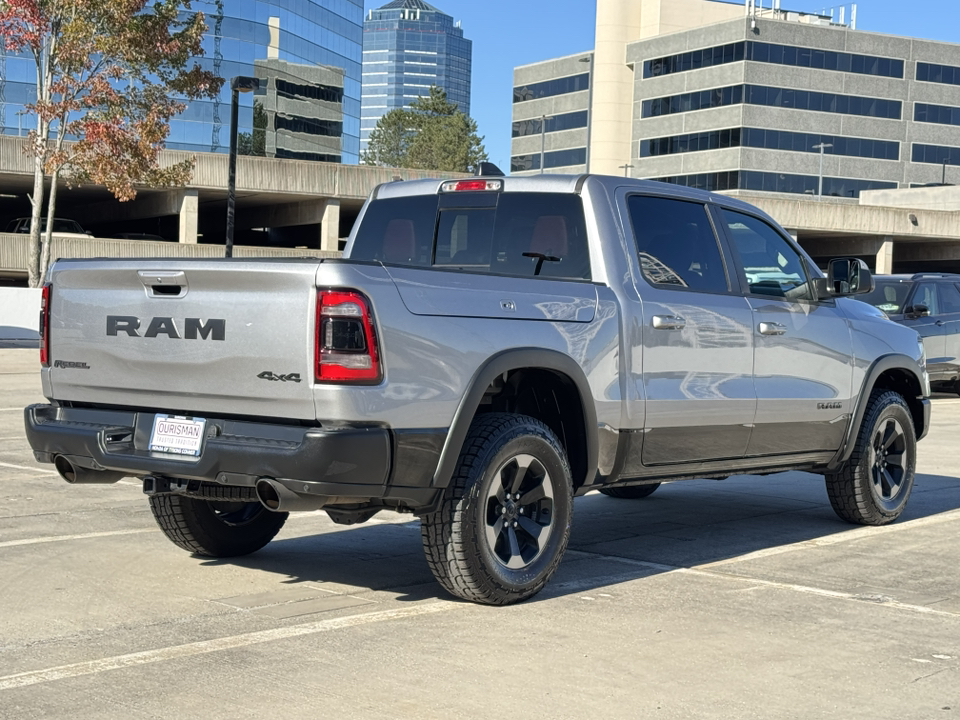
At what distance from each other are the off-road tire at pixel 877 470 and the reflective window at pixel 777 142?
329 ft

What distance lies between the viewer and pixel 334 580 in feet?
22.1

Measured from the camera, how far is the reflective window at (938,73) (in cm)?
11194

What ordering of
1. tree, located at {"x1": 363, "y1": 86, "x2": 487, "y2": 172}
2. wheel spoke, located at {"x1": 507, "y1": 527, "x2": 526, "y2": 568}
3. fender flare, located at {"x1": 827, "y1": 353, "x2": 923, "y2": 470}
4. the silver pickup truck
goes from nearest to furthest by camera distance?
the silver pickup truck → wheel spoke, located at {"x1": 507, "y1": 527, "x2": 526, "y2": 568} → fender flare, located at {"x1": 827, "y1": 353, "x2": 923, "y2": 470} → tree, located at {"x1": 363, "y1": 86, "x2": 487, "y2": 172}

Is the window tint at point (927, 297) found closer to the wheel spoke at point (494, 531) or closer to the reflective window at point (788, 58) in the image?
the wheel spoke at point (494, 531)

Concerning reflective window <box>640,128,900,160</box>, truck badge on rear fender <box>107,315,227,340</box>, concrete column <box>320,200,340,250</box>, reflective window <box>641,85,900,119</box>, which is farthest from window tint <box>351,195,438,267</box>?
reflective window <box>641,85,900,119</box>

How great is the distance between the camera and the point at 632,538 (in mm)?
8188

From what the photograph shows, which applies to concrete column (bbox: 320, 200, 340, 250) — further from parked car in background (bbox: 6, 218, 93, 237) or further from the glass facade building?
the glass facade building

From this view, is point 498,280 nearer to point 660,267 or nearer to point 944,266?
point 660,267

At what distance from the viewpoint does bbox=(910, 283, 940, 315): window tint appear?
64.8 feet

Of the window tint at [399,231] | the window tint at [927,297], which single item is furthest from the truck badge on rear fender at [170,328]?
the window tint at [927,297]

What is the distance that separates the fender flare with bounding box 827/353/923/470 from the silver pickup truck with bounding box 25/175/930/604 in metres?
0.05

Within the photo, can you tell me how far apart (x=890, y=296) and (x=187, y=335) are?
51.5 ft

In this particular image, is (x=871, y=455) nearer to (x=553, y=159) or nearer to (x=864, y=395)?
(x=864, y=395)

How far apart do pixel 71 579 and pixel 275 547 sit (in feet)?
4.51
